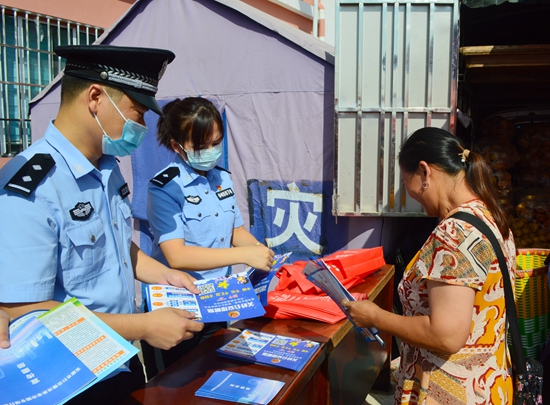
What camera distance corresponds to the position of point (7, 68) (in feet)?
18.9

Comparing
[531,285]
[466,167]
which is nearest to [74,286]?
[466,167]

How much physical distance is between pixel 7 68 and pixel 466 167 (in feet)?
19.4

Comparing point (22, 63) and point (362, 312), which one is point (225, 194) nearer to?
point (362, 312)

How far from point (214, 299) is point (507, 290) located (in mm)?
946

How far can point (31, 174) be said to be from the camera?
1.22 meters

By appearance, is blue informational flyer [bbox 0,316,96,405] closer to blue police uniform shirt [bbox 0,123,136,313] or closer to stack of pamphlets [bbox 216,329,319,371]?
blue police uniform shirt [bbox 0,123,136,313]

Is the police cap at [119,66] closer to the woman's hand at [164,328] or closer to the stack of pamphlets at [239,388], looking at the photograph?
the woman's hand at [164,328]

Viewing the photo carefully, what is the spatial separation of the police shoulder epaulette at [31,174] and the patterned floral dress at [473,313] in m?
1.14

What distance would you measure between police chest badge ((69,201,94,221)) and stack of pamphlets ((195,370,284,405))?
23.0 inches

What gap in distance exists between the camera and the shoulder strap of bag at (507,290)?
4.68 ft

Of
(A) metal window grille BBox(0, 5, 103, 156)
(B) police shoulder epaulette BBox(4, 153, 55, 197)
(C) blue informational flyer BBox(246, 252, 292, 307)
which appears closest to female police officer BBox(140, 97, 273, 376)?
(C) blue informational flyer BBox(246, 252, 292, 307)

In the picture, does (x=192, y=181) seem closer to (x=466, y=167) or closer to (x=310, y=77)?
(x=466, y=167)

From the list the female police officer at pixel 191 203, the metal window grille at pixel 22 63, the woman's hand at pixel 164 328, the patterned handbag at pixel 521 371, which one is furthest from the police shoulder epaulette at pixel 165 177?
the metal window grille at pixel 22 63

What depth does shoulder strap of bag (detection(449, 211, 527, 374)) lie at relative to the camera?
1428 mm
